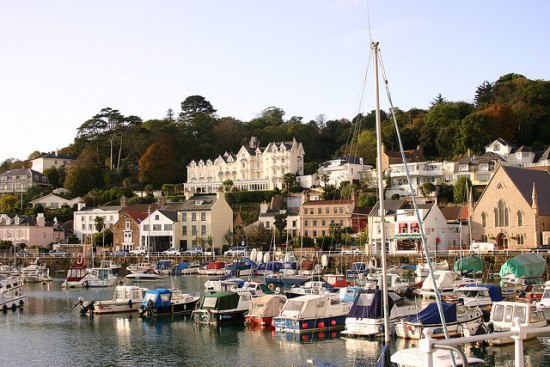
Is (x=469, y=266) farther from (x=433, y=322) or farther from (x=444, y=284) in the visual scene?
(x=433, y=322)

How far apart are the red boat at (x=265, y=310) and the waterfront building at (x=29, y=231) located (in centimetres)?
7167

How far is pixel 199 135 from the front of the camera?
13438 cm

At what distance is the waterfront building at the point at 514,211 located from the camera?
6169cm

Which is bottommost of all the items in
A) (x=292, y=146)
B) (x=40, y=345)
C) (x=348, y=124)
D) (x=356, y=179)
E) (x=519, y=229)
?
(x=40, y=345)

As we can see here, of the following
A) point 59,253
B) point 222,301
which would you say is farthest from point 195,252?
point 222,301

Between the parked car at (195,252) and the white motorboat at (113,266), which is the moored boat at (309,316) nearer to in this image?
the white motorboat at (113,266)

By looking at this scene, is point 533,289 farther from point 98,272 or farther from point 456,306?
point 98,272

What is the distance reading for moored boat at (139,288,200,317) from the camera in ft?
122

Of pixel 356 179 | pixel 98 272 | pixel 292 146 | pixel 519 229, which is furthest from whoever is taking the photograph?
pixel 292 146

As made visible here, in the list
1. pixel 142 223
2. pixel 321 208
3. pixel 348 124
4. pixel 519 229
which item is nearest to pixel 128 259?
pixel 142 223

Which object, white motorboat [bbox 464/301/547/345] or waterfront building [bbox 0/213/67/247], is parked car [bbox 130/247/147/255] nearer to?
waterfront building [bbox 0/213/67/247]

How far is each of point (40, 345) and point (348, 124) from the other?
109m

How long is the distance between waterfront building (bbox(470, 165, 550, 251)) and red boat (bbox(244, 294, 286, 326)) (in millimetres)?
38694

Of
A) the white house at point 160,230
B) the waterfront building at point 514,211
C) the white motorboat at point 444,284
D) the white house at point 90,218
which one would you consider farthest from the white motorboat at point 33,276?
the waterfront building at point 514,211
